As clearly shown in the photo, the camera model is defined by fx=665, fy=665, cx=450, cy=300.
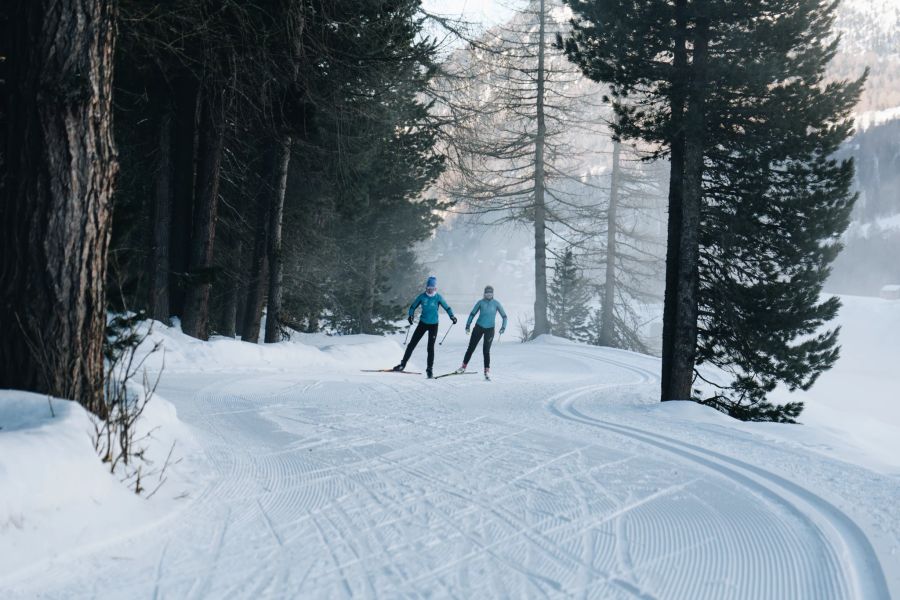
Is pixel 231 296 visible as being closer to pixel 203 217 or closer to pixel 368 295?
pixel 203 217

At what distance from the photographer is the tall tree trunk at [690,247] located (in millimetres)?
10508

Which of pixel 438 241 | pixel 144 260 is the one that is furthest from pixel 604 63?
pixel 438 241

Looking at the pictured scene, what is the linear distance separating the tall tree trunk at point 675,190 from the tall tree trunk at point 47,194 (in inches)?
333

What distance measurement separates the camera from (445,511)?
14.2 ft

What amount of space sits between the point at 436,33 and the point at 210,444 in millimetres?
9345

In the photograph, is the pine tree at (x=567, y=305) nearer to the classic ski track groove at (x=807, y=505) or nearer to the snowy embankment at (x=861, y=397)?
the snowy embankment at (x=861, y=397)

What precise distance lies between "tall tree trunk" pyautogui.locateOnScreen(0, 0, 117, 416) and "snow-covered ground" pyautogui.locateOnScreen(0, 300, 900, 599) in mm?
Result: 335

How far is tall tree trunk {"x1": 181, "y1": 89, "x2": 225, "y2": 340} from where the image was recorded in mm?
13289

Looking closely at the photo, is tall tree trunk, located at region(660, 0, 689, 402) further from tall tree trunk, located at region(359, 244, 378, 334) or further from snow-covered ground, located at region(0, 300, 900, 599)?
tall tree trunk, located at region(359, 244, 378, 334)

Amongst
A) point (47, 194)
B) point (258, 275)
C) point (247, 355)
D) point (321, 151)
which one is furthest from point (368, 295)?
point (47, 194)

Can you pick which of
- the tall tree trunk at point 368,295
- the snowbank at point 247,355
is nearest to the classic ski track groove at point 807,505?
the snowbank at point 247,355

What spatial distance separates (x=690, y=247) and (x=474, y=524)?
25.9 ft

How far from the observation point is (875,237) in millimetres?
68438

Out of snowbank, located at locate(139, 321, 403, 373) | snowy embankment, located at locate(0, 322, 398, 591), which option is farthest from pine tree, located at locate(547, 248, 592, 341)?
snowy embankment, located at locate(0, 322, 398, 591)
